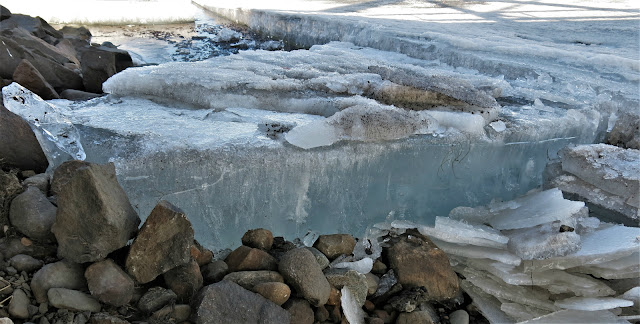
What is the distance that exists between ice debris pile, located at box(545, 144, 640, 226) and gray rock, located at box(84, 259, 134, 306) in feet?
6.34

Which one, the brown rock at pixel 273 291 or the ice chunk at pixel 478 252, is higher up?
the brown rock at pixel 273 291

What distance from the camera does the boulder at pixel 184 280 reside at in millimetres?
1561

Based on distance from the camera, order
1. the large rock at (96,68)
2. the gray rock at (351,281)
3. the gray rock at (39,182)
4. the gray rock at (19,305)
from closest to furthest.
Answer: the gray rock at (19,305)
the gray rock at (39,182)
the gray rock at (351,281)
the large rock at (96,68)

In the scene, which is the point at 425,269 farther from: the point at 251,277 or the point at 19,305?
the point at 19,305

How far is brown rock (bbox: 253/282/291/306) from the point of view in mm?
1628

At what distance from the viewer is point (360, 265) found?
1.97 meters

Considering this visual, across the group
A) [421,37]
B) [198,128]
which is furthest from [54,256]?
[421,37]

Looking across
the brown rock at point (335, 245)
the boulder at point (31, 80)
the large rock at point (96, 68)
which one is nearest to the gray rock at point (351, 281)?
the brown rock at point (335, 245)

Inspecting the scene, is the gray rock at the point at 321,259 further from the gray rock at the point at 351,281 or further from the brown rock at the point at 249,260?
the brown rock at the point at 249,260

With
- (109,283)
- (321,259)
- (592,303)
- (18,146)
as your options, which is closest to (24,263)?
(109,283)

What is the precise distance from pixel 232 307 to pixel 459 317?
0.99 metres

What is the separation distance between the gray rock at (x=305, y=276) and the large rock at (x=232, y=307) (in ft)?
0.43

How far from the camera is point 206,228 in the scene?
202 centimetres

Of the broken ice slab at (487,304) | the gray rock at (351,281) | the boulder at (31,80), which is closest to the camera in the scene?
the gray rock at (351,281)
